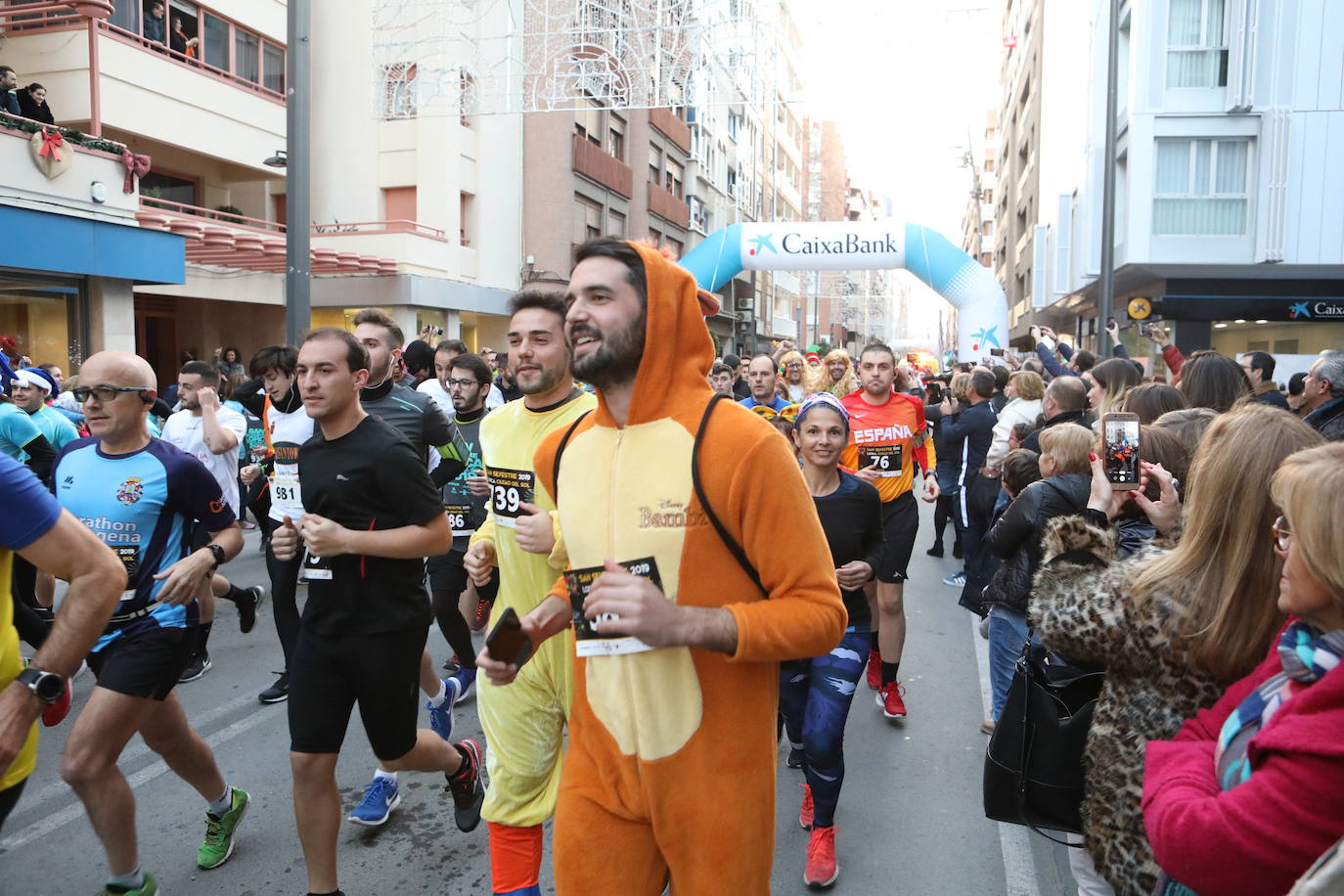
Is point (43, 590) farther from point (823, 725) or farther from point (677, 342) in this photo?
point (677, 342)

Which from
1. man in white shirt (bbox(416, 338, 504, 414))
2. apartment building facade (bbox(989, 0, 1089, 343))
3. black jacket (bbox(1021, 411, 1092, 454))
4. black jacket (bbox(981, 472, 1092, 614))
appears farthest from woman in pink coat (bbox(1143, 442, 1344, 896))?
apartment building facade (bbox(989, 0, 1089, 343))

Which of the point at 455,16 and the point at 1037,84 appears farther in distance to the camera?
the point at 1037,84

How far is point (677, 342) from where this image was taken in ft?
7.48

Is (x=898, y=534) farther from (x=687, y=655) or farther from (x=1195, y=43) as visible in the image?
(x=1195, y=43)

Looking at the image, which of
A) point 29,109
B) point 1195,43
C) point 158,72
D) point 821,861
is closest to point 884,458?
point 821,861

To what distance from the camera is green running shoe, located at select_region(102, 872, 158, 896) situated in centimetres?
337

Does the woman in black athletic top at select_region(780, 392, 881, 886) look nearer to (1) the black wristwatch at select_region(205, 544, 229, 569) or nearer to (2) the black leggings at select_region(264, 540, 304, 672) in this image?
(1) the black wristwatch at select_region(205, 544, 229, 569)

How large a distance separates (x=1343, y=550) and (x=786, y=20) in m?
15.6

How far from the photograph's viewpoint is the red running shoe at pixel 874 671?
603 centimetres

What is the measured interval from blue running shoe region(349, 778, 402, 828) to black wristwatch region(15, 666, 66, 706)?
2.04 metres

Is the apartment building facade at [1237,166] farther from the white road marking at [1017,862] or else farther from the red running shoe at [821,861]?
the red running shoe at [821,861]

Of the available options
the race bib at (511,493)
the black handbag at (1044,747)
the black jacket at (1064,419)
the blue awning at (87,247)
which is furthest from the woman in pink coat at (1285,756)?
the blue awning at (87,247)

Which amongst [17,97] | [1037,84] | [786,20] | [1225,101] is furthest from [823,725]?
[1037,84]

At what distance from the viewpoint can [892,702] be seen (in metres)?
5.52
